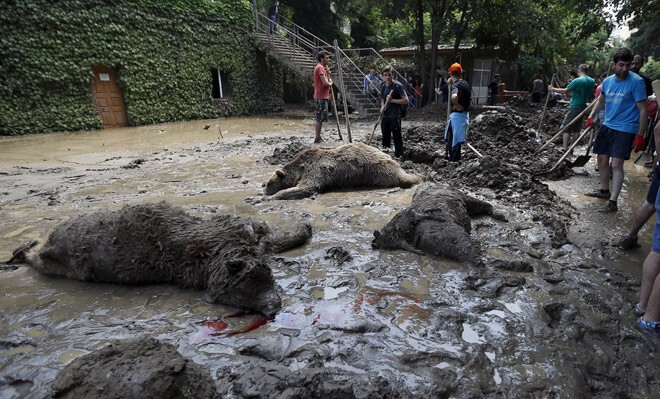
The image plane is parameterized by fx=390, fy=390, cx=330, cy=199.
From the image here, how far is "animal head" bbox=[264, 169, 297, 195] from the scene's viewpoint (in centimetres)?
615

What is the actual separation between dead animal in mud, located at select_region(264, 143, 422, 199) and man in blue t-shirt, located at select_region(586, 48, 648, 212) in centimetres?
262

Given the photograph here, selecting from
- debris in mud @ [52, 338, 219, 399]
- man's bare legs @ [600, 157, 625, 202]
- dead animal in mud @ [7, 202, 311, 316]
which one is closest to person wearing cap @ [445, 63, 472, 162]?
man's bare legs @ [600, 157, 625, 202]

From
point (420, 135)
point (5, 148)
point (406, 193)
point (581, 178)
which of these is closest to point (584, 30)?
point (420, 135)

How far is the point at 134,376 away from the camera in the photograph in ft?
5.75

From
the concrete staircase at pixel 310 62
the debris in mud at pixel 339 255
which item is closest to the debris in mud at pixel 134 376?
the debris in mud at pixel 339 255

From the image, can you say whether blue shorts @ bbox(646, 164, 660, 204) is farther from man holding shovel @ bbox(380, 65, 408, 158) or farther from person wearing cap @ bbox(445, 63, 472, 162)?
man holding shovel @ bbox(380, 65, 408, 158)

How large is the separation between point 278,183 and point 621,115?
483cm

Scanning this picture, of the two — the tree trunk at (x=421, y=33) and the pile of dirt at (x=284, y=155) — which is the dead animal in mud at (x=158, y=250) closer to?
the pile of dirt at (x=284, y=155)

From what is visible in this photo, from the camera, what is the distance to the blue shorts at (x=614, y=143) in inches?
198

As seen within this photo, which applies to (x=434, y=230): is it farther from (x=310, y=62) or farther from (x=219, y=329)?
(x=310, y=62)

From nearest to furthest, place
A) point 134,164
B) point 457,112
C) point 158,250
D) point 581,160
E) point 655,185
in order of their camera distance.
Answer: point 158,250 < point 655,185 < point 457,112 < point 581,160 < point 134,164

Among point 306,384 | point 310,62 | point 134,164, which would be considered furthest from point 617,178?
point 310,62

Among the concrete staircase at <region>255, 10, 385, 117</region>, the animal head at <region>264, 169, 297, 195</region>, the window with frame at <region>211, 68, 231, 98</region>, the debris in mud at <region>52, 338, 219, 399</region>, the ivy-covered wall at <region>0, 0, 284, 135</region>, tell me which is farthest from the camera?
the window with frame at <region>211, 68, 231, 98</region>

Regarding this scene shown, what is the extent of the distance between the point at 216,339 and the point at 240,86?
20061mm
